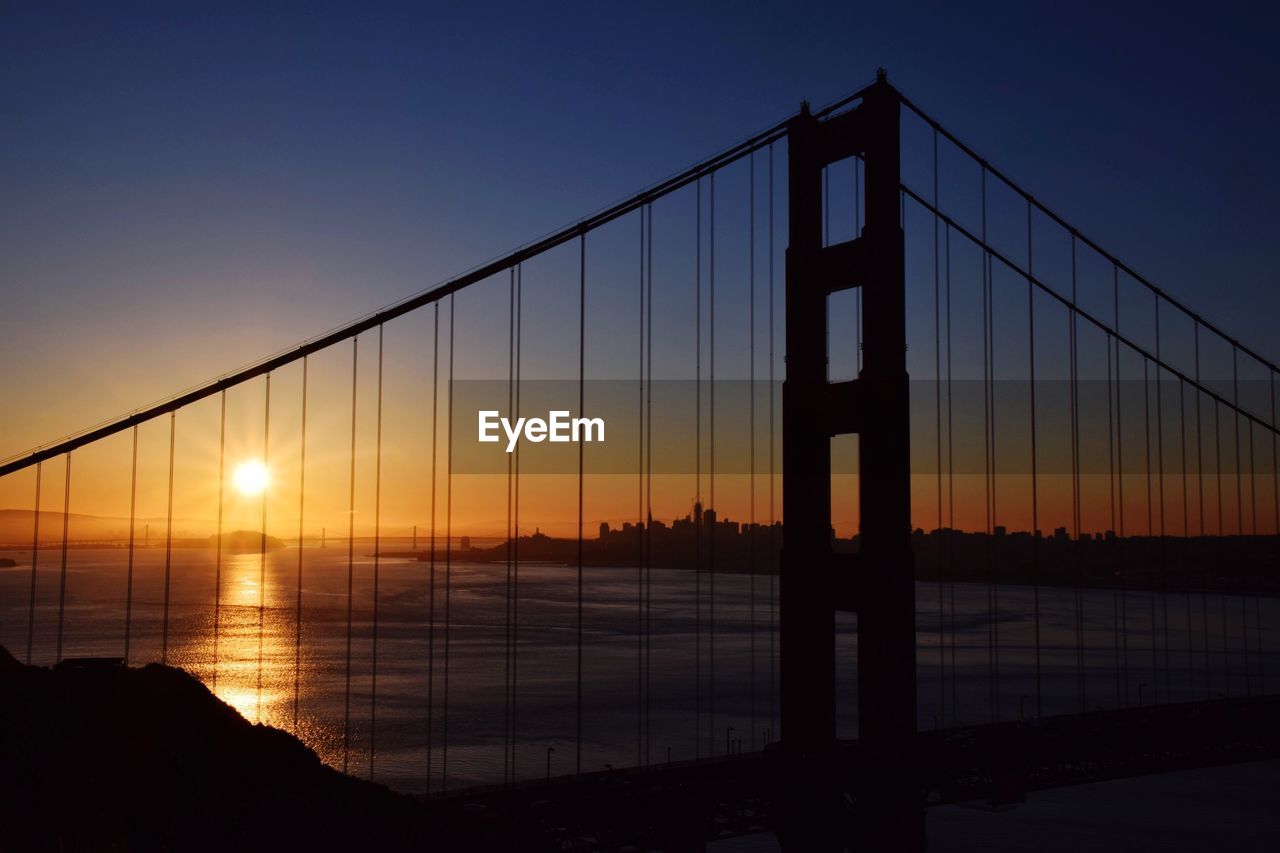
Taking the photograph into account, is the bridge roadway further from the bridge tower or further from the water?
the water

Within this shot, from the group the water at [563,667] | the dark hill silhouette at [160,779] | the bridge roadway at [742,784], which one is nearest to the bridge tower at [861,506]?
the bridge roadway at [742,784]

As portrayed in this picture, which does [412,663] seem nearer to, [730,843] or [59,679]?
[730,843]

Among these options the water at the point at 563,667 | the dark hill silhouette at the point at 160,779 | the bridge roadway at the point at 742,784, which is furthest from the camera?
the water at the point at 563,667

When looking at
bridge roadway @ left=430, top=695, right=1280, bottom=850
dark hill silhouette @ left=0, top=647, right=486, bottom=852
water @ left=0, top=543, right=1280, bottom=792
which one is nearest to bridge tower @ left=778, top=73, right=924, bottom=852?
bridge roadway @ left=430, top=695, right=1280, bottom=850

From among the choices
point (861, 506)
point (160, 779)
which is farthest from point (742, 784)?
point (160, 779)

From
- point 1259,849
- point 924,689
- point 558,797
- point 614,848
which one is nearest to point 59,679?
point 558,797

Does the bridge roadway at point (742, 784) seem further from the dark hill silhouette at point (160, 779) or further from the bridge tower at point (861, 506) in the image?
the dark hill silhouette at point (160, 779)
